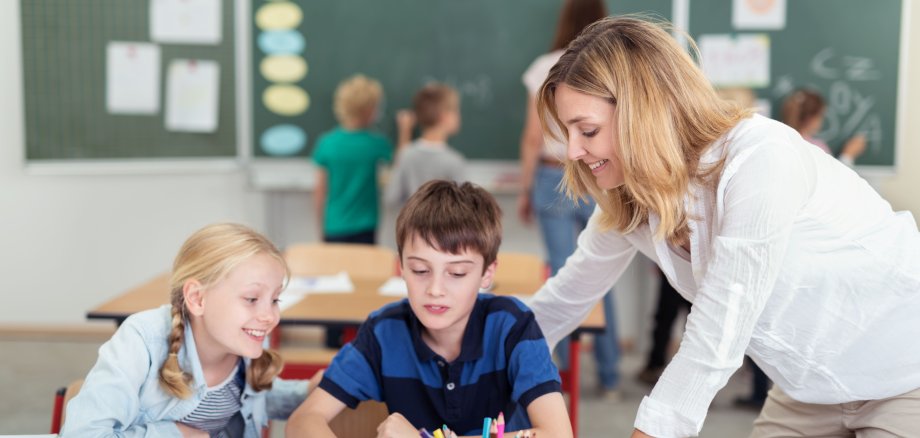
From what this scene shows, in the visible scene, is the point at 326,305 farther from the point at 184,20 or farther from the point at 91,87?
the point at 91,87

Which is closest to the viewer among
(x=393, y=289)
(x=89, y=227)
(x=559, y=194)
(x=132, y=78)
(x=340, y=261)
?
(x=393, y=289)

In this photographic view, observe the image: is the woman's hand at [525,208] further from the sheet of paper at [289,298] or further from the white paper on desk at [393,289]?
the sheet of paper at [289,298]

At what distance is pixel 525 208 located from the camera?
4477 mm

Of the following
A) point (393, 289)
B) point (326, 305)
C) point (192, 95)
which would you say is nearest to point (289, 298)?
point (326, 305)

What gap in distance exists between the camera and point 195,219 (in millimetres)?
5035

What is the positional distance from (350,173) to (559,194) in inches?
40.4

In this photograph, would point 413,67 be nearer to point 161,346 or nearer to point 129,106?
point 129,106

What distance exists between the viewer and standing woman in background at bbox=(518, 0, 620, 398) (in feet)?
13.0

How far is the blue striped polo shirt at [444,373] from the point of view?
1760 mm

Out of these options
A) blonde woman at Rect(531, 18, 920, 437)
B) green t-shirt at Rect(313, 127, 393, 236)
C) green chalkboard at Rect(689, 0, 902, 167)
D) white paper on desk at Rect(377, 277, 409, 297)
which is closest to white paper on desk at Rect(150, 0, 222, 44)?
green t-shirt at Rect(313, 127, 393, 236)

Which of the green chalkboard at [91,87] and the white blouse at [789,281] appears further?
the green chalkboard at [91,87]

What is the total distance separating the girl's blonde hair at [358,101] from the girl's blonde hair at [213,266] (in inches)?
96.3

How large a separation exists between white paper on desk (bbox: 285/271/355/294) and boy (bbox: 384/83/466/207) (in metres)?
1.00

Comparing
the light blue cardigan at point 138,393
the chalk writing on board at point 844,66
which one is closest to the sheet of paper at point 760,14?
the chalk writing on board at point 844,66
